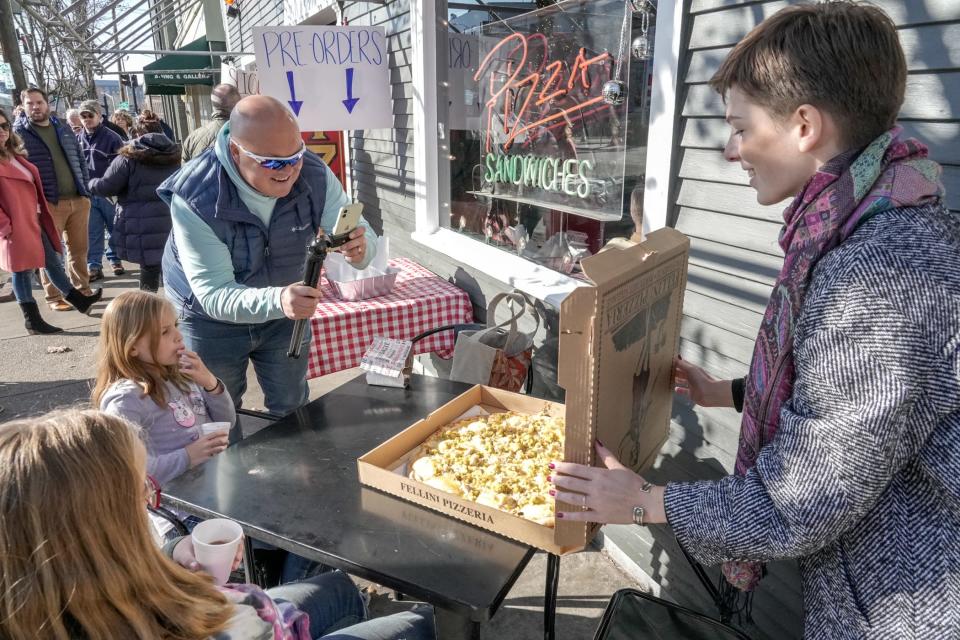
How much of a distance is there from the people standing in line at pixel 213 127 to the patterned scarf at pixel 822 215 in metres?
4.53

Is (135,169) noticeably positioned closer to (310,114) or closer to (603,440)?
(310,114)

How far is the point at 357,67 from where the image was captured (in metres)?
4.57

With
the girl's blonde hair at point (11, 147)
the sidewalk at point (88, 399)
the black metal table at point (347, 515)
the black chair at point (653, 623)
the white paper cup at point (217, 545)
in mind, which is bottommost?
the sidewalk at point (88, 399)

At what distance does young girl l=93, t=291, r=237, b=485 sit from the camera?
2014 mm

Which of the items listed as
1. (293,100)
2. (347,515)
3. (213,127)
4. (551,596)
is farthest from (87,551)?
Answer: (213,127)

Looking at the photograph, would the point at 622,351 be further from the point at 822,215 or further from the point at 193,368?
the point at 193,368

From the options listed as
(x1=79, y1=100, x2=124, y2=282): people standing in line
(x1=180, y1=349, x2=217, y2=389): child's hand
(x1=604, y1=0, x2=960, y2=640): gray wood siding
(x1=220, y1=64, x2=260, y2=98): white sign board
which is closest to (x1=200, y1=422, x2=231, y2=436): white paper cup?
(x1=180, y1=349, x2=217, y2=389): child's hand

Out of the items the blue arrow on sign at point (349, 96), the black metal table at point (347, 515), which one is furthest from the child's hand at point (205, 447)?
the blue arrow on sign at point (349, 96)

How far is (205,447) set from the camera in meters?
1.93

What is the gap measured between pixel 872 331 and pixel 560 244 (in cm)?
244

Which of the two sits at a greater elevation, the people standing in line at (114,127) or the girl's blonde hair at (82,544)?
the people standing in line at (114,127)

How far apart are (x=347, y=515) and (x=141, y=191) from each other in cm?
514

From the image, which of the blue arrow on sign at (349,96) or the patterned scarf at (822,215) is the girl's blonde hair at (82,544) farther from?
the blue arrow on sign at (349,96)

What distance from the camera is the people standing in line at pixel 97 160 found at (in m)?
7.24
